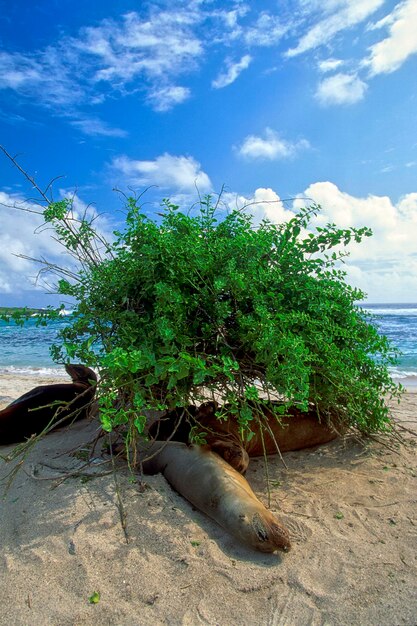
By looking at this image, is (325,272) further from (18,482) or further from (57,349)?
(18,482)

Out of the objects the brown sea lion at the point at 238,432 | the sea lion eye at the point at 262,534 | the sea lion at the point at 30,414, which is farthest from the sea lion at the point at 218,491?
the sea lion at the point at 30,414

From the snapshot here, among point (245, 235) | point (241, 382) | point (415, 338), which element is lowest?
point (415, 338)

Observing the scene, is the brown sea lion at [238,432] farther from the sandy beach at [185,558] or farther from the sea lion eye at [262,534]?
the sea lion eye at [262,534]

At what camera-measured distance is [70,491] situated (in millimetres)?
4324

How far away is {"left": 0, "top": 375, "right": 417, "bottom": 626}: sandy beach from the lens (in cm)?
311

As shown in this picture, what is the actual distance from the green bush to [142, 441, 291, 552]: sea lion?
0.49 metres

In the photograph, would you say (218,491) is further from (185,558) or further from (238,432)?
(238,432)

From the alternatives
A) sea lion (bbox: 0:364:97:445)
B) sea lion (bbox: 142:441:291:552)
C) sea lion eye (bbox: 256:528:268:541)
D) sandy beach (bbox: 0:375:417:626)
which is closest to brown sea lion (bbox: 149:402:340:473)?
sea lion (bbox: 142:441:291:552)

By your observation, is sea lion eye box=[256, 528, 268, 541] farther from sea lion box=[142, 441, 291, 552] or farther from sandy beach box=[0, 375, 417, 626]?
sandy beach box=[0, 375, 417, 626]

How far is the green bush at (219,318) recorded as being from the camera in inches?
162

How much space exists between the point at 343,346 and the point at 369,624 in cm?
305

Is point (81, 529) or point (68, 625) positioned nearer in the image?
point (68, 625)

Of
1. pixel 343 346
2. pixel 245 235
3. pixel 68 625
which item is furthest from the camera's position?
pixel 343 346

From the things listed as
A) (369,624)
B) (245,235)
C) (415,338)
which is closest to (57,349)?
(245,235)
